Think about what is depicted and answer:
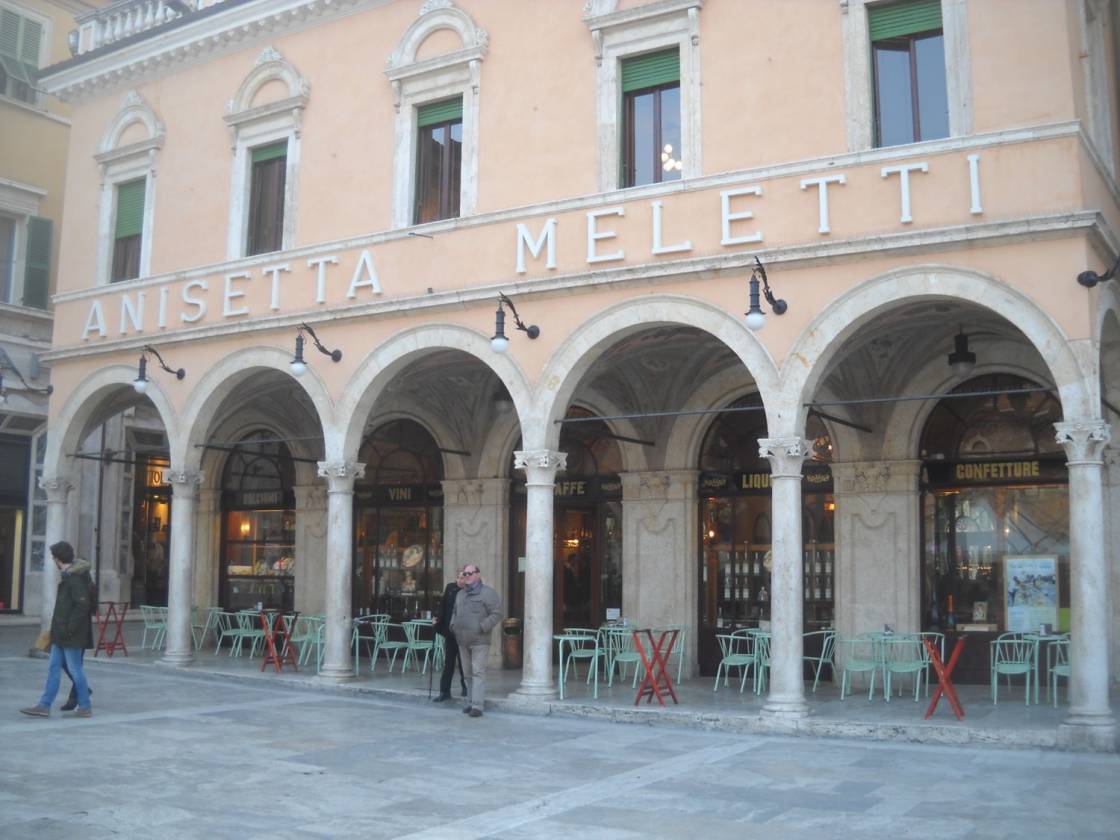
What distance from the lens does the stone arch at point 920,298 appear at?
32.2 ft

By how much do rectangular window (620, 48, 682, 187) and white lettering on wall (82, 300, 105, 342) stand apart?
866 cm

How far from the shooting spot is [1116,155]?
12773mm

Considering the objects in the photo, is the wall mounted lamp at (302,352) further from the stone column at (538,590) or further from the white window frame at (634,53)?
the white window frame at (634,53)

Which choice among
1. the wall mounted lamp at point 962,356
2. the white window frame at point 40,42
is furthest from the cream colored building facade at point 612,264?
the white window frame at point 40,42

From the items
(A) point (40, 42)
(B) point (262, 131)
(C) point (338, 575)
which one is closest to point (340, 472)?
(C) point (338, 575)

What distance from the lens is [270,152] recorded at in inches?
618

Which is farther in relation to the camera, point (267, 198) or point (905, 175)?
point (267, 198)

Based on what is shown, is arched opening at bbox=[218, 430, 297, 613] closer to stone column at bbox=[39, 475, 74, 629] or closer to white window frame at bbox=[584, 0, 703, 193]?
stone column at bbox=[39, 475, 74, 629]

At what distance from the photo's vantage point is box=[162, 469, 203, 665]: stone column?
50.7ft

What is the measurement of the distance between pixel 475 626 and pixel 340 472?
10.6 feet

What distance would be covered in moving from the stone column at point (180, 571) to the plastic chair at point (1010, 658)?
10226mm

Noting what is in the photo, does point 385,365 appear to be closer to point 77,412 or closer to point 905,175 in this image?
point 77,412

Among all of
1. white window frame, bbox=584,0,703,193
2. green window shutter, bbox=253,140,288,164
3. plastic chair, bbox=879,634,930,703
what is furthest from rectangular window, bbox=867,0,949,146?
green window shutter, bbox=253,140,288,164

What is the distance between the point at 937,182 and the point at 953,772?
527 cm
